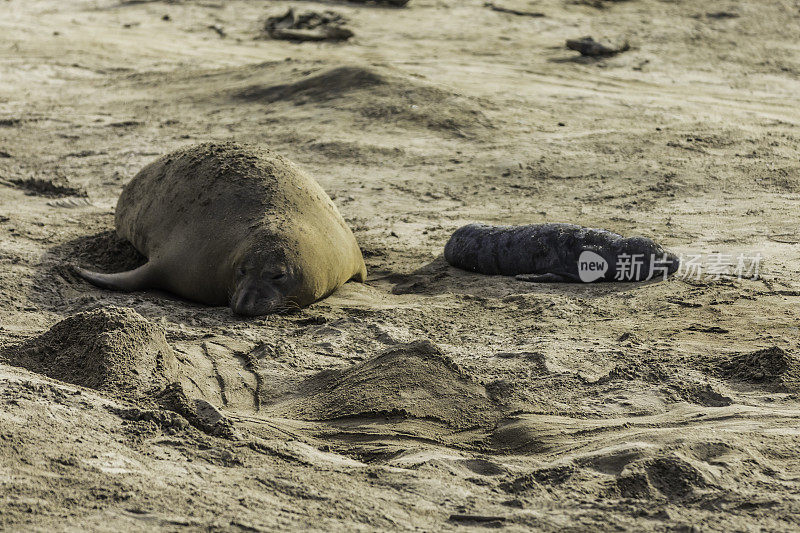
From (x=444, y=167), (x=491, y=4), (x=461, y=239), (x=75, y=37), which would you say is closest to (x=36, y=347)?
(x=461, y=239)

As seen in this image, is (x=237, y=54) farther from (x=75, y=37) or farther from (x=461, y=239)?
(x=461, y=239)

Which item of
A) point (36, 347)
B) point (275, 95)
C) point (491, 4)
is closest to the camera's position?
point (36, 347)

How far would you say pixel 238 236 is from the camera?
614 centimetres

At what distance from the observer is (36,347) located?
475cm

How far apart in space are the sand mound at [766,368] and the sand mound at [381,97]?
5.73 metres

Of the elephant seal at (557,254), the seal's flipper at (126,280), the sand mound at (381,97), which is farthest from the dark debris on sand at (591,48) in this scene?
the seal's flipper at (126,280)

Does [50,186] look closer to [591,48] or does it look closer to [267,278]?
[267,278]

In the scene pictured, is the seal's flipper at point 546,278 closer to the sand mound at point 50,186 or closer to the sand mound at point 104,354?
the sand mound at point 104,354

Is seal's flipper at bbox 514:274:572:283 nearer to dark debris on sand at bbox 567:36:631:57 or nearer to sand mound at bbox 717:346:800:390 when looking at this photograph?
sand mound at bbox 717:346:800:390

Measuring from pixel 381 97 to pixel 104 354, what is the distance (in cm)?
691

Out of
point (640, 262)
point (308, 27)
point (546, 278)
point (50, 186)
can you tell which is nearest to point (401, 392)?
point (546, 278)

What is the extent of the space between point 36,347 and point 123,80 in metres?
8.65

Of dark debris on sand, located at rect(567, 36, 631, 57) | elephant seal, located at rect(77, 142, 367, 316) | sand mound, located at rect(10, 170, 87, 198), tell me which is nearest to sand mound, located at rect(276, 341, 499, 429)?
elephant seal, located at rect(77, 142, 367, 316)

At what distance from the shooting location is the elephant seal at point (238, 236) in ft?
19.5
